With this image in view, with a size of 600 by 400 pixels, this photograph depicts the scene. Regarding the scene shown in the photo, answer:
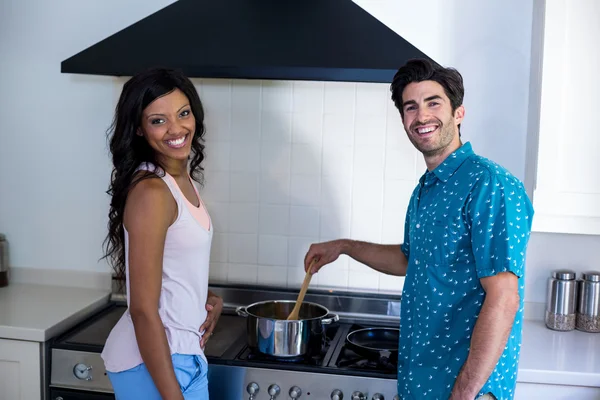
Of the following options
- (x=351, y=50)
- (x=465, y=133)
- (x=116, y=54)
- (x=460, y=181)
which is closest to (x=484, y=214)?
(x=460, y=181)

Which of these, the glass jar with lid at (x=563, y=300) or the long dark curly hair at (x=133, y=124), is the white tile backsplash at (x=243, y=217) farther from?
the glass jar with lid at (x=563, y=300)

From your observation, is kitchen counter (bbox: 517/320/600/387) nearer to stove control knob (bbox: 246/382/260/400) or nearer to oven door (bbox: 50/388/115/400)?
stove control knob (bbox: 246/382/260/400)

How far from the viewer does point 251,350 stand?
209 cm

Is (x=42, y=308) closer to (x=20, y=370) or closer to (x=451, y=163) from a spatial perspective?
(x=20, y=370)

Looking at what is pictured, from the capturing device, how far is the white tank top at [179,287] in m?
1.57

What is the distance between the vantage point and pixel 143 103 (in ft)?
5.17

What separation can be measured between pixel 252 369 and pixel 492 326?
80 cm

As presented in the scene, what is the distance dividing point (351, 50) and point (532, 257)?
3.44 ft

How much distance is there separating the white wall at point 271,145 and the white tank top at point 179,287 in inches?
34.5

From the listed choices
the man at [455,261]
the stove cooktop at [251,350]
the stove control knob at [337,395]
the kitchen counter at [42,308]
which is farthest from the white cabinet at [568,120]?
the kitchen counter at [42,308]

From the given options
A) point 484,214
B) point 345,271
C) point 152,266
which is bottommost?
point 345,271

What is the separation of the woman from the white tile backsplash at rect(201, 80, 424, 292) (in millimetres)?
816

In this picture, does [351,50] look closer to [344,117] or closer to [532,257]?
[344,117]

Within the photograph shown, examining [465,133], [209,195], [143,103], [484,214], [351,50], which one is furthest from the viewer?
[209,195]
